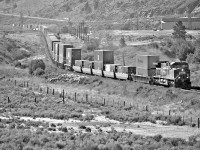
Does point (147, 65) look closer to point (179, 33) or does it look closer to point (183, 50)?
point (183, 50)

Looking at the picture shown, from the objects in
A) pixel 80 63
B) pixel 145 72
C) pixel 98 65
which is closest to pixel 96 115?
pixel 145 72

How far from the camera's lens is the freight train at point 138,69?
45031mm

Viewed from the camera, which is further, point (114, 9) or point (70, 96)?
point (114, 9)

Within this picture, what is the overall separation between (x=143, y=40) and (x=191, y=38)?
1194 cm

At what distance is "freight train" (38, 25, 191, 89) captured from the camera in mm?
45031

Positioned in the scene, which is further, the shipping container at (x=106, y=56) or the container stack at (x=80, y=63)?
the container stack at (x=80, y=63)

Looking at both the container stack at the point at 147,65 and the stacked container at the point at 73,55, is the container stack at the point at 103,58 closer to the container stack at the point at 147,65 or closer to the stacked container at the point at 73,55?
the stacked container at the point at 73,55

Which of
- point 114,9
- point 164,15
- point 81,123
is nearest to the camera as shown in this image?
point 81,123

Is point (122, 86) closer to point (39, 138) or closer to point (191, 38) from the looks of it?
point (39, 138)

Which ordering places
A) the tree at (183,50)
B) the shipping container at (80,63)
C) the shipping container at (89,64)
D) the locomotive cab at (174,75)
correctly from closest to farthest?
the locomotive cab at (174,75), the shipping container at (89,64), the shipping container at (80,63), the tree at (183,50)

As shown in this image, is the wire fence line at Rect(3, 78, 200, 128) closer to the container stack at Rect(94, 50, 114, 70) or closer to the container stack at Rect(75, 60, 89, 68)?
the container stack at Rect(94, 50, 114, 70)

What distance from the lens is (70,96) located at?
49844 millimetres

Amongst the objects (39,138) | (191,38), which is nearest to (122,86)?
(39,138)

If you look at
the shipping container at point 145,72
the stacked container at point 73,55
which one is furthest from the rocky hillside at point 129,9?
the shipping container at point 145,72
